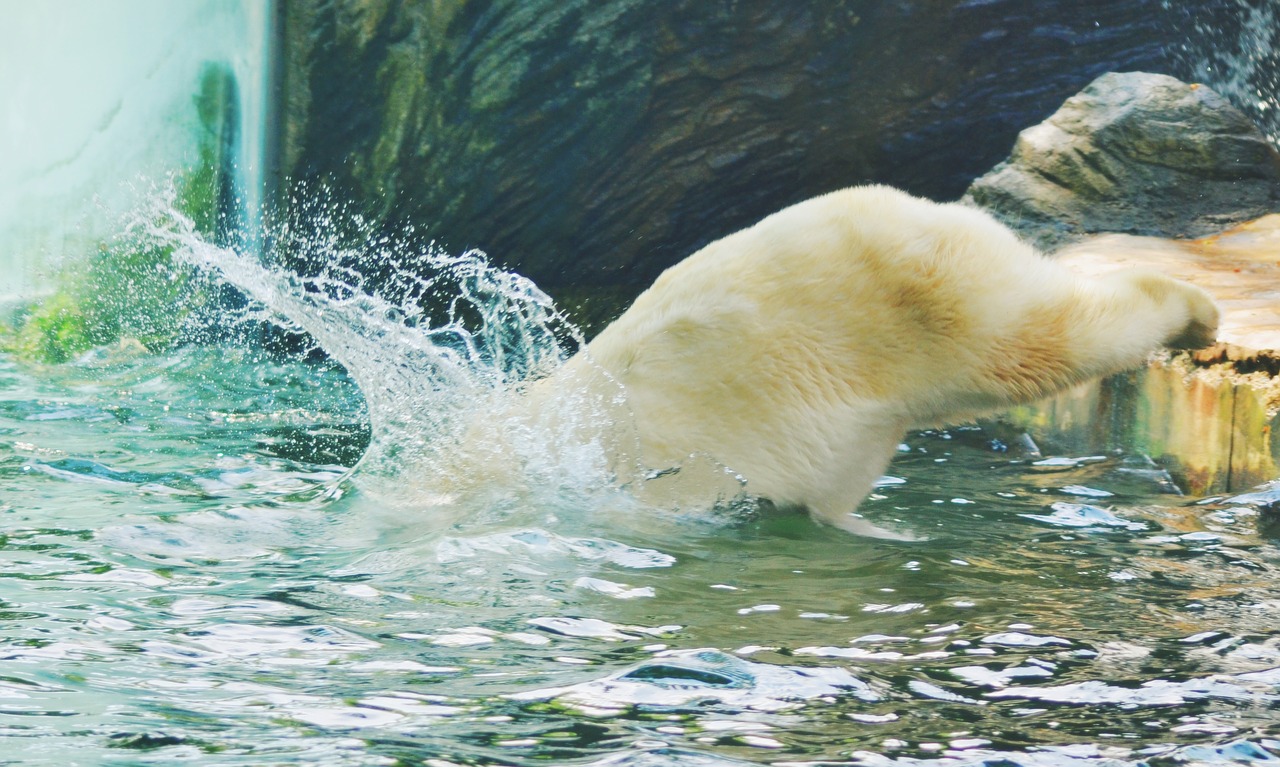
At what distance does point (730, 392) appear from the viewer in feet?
11.0

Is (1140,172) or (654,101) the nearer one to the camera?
(1140,172)

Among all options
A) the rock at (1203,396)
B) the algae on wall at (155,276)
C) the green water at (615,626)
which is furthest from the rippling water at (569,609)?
the algae on wall at (155,276)

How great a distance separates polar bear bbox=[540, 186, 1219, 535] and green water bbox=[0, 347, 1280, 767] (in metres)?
0.26

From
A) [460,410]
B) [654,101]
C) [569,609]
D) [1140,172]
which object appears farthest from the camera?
[654,101]

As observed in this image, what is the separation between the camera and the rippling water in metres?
1.84

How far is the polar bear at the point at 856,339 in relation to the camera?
3.26 metres

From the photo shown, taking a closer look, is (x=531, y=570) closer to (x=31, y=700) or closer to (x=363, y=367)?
(x=31, y=700)

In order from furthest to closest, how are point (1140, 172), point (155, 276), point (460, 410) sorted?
point (155, 276)
point (1140, 172)
point (460, 410)

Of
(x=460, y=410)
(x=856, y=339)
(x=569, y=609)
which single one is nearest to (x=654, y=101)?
(x=460, y=410)

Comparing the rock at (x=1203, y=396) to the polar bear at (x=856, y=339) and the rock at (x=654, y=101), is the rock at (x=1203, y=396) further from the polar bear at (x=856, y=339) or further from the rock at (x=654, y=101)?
the rock at (x=654, y=101)

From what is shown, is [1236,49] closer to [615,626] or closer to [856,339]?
[856,339]

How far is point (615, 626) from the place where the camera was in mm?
2477

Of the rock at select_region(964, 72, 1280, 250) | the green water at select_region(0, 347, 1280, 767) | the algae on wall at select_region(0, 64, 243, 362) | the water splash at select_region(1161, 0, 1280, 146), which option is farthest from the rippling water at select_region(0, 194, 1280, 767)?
the water splash at select_region(1161, 0, 1280, 146)

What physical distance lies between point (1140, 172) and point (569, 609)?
4.57m
